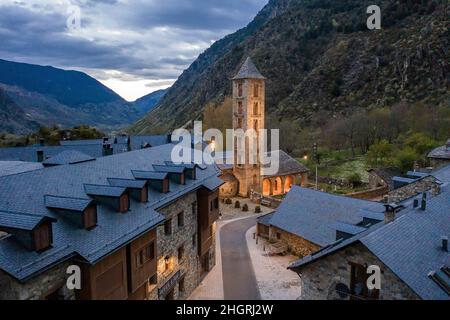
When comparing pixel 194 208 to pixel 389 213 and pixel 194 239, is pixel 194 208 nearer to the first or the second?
pixel 194 239

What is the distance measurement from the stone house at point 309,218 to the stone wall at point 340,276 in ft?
43.5

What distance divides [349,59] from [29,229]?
117 m

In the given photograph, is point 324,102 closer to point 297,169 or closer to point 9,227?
point 297,169

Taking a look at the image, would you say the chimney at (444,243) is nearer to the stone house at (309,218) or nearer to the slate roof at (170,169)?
the stone house at (309,218)

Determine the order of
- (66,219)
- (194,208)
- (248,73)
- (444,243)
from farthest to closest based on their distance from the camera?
(248,73) < (194,208) < (444,243) < (66,219)

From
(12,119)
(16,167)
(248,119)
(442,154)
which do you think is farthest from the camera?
(12,119)

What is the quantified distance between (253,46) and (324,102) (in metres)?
72.2

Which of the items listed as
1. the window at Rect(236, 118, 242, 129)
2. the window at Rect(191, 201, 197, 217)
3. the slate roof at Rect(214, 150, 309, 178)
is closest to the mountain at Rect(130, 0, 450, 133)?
the slate roof at Rect(214, 150, 309, 178)

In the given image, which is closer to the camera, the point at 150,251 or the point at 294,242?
the point at 150,251

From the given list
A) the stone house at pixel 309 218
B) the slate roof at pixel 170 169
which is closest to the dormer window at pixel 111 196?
the slate roof at pixel 170 169

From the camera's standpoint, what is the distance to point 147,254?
19109mm

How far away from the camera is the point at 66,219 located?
595 inches

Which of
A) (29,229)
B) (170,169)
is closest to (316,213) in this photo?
(170,169)
